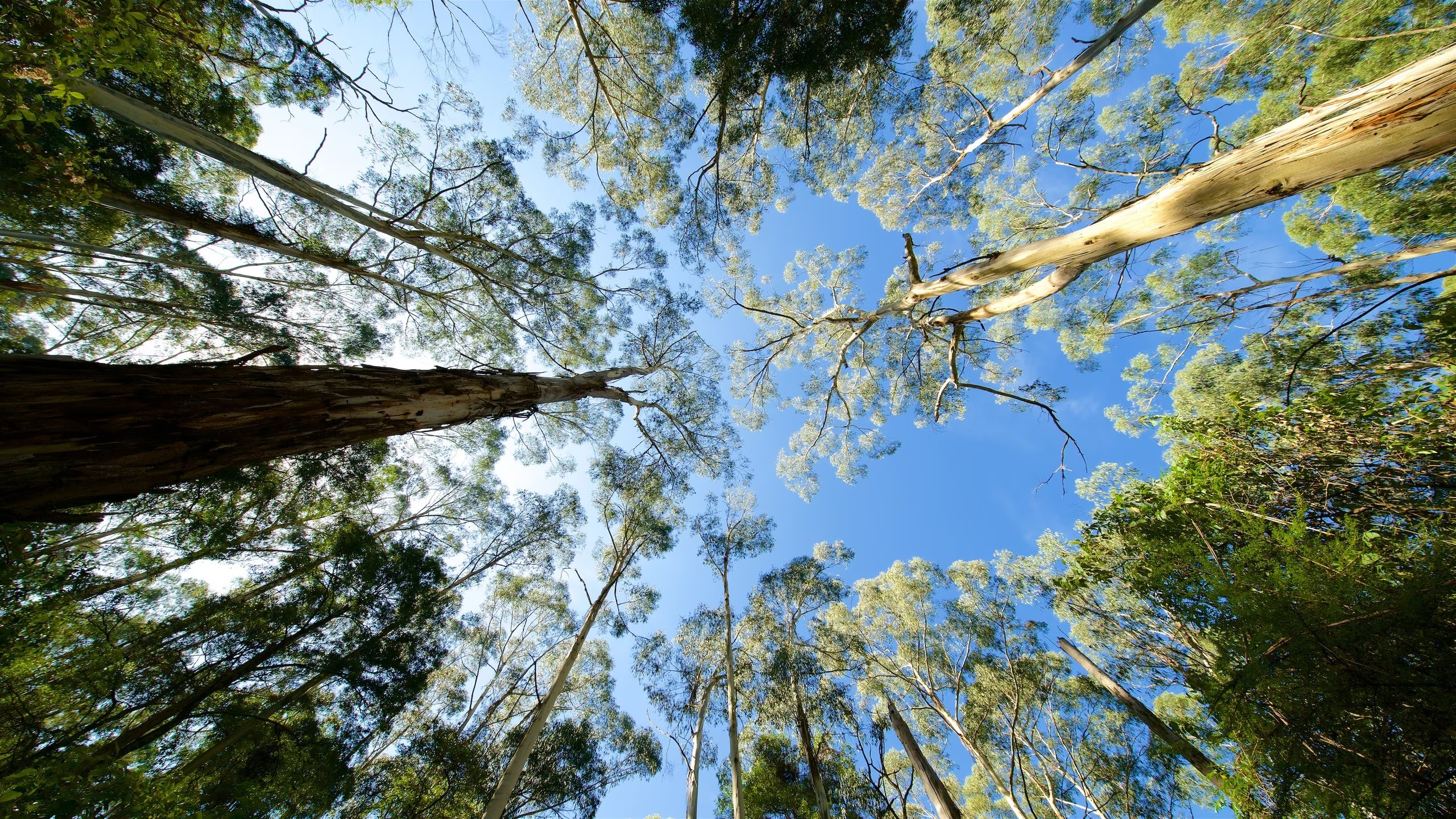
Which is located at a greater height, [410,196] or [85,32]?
[410,196]

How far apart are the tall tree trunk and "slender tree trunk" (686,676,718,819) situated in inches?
243

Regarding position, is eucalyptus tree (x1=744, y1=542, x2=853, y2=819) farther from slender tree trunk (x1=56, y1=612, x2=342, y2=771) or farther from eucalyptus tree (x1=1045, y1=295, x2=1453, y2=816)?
slender tree trunk (x1=56, y1=612, x2=342, y2=771)

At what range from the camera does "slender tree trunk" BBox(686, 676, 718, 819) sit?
5.64 meters

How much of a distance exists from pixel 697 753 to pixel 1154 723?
6127 mm

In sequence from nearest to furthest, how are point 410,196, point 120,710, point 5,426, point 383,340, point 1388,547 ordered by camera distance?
1. point 5,426
2. point 1388,547
3. point 120,710
4. point 410,196
5. point 383,340

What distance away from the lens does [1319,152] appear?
1.79 m

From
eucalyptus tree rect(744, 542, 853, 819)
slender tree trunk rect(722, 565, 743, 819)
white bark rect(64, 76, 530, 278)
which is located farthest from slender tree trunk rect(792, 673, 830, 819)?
white bark rect(64, 76, 530, 278)

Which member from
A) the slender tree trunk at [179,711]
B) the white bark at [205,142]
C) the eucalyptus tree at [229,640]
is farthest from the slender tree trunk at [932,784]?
the white bark at [205,142]

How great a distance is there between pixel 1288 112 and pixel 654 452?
37.7ft

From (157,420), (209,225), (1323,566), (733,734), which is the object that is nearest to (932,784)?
(733,734)

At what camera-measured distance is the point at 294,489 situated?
637 centimetres

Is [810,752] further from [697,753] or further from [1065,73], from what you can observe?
[1065,73]

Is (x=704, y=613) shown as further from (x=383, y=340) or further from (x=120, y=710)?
(x=383, y=340)

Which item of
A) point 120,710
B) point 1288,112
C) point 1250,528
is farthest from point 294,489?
point 1288,112
